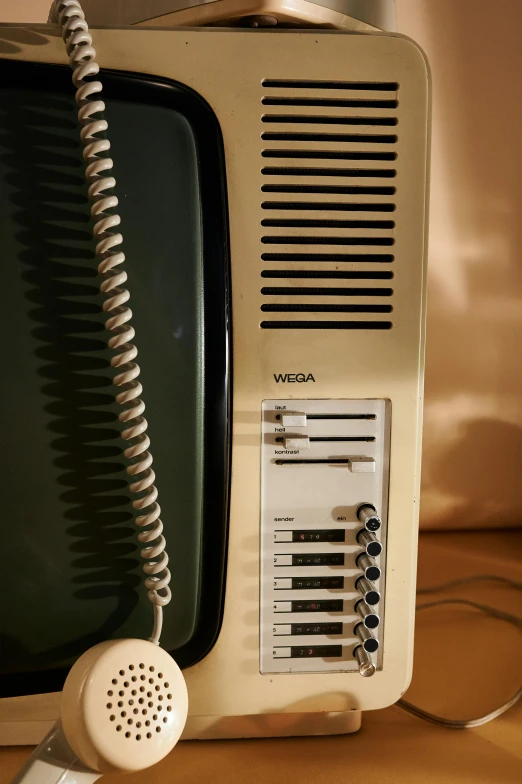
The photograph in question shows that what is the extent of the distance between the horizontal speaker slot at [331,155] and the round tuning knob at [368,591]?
0.38 meters

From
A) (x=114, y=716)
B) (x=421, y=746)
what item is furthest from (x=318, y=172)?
(x=421, y=746)

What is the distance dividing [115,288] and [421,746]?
537 mm

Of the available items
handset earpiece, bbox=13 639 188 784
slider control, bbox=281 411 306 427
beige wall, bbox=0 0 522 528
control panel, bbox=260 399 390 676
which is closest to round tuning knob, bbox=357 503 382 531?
control panel, bbox=260 399 390 676

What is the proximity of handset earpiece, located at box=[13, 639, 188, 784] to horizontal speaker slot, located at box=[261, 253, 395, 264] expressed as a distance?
34 centimetres

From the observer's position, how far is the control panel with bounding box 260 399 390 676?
0.57 m

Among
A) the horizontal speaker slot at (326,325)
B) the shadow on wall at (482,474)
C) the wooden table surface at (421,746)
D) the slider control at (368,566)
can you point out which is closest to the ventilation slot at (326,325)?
the horizontal speaker slot at (326,325)

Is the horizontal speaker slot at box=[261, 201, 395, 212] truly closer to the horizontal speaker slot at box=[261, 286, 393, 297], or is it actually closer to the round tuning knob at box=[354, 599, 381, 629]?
the horizontal speaker slot at box=[261, 286, 393, 297]

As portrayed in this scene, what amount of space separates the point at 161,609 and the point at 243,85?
0.45 m

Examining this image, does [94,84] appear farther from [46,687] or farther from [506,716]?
[506,716]

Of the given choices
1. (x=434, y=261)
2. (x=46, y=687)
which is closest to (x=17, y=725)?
(x=46, y=687)

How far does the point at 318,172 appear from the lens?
0.55m

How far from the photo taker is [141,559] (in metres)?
0.54

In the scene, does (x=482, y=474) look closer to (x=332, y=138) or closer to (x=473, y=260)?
(x=473, y=260)

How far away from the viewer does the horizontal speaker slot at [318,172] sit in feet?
1.78
